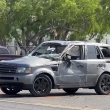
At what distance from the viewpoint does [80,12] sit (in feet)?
139

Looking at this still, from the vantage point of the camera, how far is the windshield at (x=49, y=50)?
15.4 metres

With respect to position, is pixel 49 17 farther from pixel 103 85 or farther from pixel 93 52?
pixel 103 85

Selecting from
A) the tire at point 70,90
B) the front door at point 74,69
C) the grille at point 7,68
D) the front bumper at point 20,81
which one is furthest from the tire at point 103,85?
→ the grille at point 7,68

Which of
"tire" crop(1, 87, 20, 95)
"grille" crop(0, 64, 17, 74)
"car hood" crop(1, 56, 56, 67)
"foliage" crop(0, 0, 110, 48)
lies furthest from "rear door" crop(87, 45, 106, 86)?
"foliage" crop(0, 0, 110, 48)

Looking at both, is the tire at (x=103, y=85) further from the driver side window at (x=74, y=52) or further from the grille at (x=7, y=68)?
the grille at (x=7, y=68)

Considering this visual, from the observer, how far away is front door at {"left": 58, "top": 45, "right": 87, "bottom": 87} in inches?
599

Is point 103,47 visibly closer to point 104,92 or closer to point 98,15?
point 104,92

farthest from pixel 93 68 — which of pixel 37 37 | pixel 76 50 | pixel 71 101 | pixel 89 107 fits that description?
pixel 37 37

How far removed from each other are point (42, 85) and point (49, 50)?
4.59 feet

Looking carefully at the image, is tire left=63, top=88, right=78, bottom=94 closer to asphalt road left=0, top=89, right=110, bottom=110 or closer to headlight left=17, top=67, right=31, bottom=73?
asphalt road left=0, top=89, right=110, bottom=110

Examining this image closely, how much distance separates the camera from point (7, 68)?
14766mm

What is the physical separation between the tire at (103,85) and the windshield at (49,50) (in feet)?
5.57

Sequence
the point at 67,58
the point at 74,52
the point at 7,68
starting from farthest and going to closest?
the point at 74,52, the point at 67,58, the point at 7,68

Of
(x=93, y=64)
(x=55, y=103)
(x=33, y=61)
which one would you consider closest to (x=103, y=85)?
(x=93, y=64)
